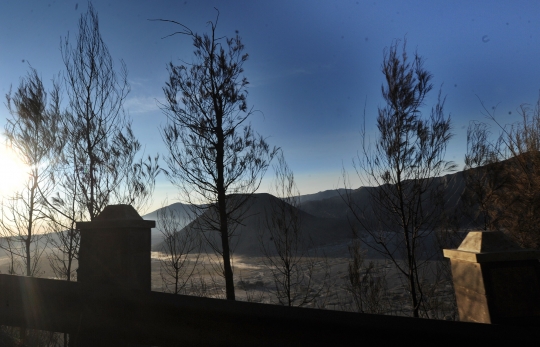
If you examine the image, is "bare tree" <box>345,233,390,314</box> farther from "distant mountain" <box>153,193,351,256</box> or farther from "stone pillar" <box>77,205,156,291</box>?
"distant mountain" <box>153,193,351,256</box>

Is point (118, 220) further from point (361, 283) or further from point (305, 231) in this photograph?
point (305, 231)

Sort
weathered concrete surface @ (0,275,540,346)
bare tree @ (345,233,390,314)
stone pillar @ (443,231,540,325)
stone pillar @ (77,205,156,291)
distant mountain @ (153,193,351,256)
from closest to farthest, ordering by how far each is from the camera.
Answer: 1. weathered concrete surface @ (0,275,540,346)
2. stone pillar @ (443,231,540,325)
3. stone pillar @ (77,205,156,291)
4. bare tree @ (345,233,390,314)
5. distant mountain @ (153,193,351,256)

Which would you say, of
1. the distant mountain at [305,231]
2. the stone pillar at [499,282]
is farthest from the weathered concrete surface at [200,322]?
the distant mountain at [305,231]

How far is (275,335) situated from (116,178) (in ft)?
23.5

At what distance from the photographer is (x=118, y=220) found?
105 inches

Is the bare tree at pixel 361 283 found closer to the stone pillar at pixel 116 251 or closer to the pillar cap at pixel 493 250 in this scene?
the pillar cap at pixel 493 250

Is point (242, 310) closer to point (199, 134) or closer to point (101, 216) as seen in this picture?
point (101, 216)

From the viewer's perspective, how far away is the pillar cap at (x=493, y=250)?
211 centimetres

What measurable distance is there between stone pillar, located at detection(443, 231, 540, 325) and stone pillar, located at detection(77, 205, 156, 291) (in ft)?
8.73

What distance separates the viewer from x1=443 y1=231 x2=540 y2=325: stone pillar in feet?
6.59

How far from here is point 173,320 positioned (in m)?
1.68

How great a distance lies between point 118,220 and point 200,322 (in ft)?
4.80

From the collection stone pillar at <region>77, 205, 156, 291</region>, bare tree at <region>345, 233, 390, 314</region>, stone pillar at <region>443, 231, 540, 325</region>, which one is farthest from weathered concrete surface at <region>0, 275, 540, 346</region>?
bare tree at <region>345, 233, 390, 314</region>

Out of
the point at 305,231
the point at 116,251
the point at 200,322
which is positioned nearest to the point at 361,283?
the point at 116,251
